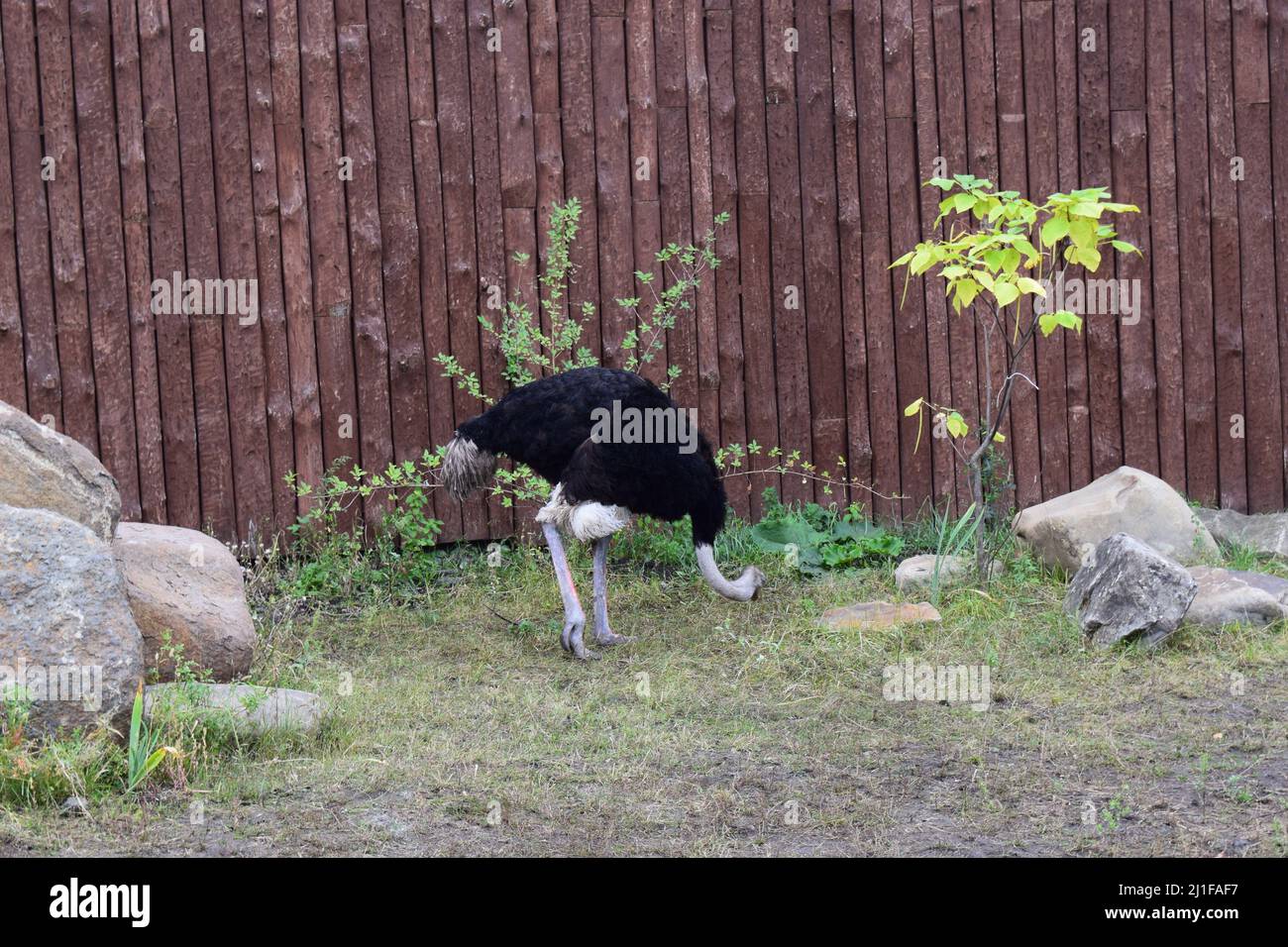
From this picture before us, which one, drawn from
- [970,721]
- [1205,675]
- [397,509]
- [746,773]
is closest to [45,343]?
[397,509]

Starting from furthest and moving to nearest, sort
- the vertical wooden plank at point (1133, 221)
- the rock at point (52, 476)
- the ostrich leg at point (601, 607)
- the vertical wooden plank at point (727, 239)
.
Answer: the vertical wooden plank at point (1133, 221), the vertical wooden plank at point (727, 239), the ostrich leg at point (601, 607), the rock at point (52, 476)

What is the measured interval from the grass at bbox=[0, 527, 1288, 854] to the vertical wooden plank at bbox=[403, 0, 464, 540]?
3.34ft

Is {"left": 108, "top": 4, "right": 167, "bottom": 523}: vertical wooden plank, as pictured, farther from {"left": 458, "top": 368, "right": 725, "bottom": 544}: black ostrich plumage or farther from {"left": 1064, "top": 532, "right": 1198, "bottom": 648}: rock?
{"left": 1064, "top": 532, "right": 1198, "bottom": 648}: rock

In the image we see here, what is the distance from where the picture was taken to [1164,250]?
845cm

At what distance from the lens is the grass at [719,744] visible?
4527 mm

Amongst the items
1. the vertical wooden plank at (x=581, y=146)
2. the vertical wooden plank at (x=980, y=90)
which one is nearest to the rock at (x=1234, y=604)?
the vertical wooden plank at (x=980, y=90)

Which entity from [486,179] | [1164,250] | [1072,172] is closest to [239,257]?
[486,179]

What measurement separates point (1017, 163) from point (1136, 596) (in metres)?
3.14

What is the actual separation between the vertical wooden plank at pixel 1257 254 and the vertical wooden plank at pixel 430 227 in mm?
4763

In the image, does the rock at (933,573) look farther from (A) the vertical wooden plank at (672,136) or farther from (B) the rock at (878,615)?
(A) the vertical wooden plank at (672,136)

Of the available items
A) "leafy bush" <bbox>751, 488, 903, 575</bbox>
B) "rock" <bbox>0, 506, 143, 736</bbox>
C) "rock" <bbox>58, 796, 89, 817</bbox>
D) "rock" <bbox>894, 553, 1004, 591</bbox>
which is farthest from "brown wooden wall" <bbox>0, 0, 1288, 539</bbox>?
"rock" <bbox>58, 796, 89, 817</bbox>

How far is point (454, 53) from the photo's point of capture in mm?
7922

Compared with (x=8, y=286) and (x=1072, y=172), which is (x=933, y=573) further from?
(x=8, y=286)

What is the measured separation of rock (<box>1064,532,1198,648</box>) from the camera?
6.26 metres
